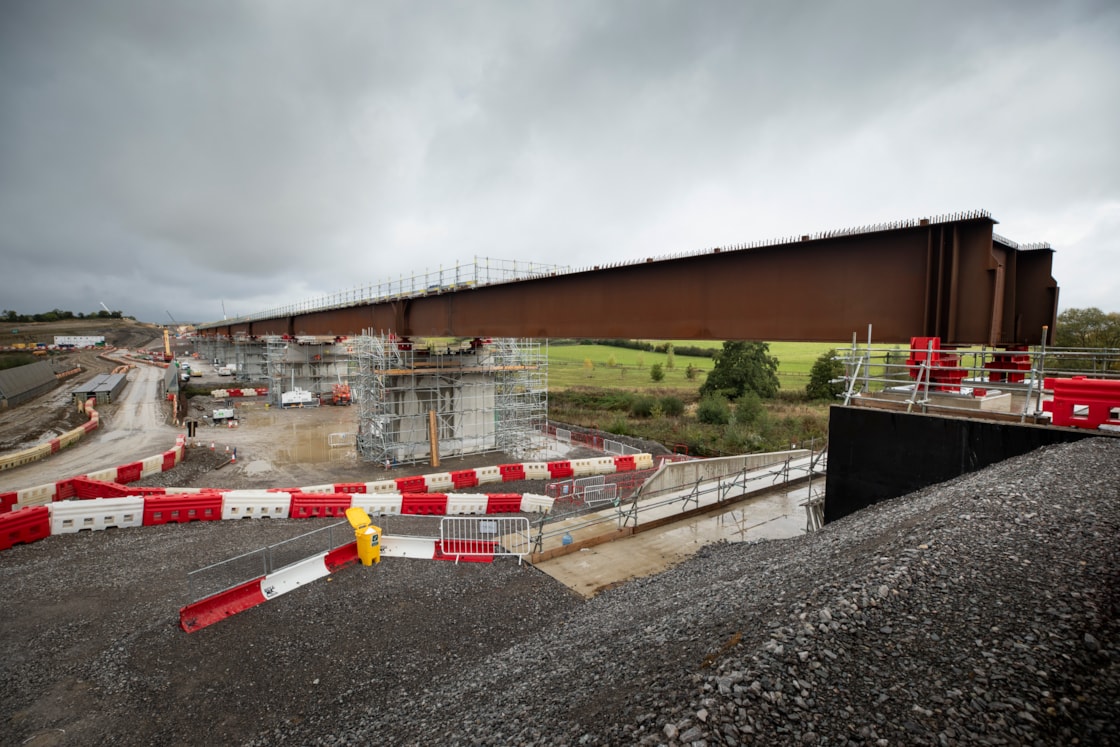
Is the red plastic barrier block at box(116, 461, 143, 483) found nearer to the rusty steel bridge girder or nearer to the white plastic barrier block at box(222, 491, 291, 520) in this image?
the white plastic barrier block at box(222, 491, 291, 520)

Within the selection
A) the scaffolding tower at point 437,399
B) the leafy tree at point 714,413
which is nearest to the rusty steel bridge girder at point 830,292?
the scaffolding tower at point 437,399

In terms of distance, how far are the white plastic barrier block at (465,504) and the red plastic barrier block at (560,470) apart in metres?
5.92

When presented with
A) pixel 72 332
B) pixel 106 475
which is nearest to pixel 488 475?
pixel 106 475

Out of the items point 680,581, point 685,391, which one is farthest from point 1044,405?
point 685,391

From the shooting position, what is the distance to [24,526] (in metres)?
13.1

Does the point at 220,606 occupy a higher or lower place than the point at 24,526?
lower

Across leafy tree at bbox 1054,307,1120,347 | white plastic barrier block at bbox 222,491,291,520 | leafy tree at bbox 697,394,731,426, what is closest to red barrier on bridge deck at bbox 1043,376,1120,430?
white plastic barrier block at bbox 222,491,291,520

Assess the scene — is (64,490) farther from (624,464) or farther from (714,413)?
(714,413)

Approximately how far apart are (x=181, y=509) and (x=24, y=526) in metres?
3.29

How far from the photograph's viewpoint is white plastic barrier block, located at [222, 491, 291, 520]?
1584 centimetres

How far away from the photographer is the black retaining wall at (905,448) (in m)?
8.06

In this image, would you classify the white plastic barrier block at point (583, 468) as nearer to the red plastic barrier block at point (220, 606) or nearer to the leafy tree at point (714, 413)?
the red plastic barrier block at point (220, 606)

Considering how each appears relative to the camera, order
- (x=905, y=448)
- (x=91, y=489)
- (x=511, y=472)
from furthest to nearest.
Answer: (x=511, y=472)
(x=91, y=489)
(x=905, y=448)

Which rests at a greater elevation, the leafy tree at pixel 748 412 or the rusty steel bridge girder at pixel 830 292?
the rusty steel bridge girder at pixel 830 292
